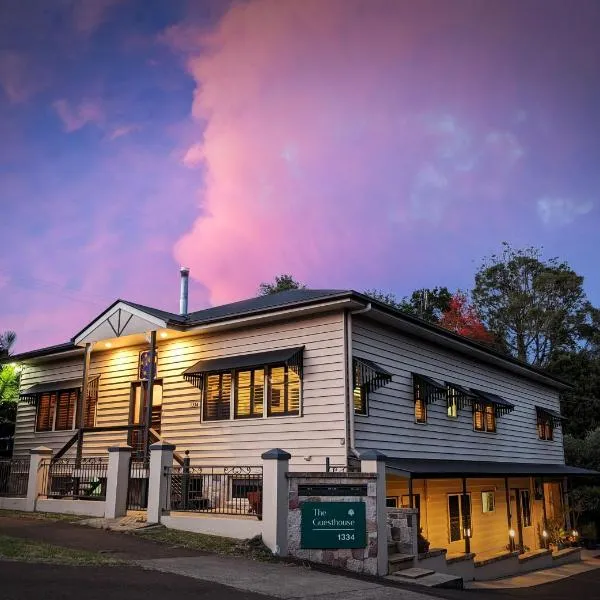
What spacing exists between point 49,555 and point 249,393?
24.6 ft

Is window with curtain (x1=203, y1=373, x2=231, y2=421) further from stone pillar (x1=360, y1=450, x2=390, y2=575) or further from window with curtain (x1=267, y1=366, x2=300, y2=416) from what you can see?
stone pillar (x1=360, y1=450, x2=390, y2=575)

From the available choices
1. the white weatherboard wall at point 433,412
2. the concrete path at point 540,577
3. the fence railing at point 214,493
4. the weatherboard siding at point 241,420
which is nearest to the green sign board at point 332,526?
the fence railing at point 214,493

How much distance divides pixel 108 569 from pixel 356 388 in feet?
25.7

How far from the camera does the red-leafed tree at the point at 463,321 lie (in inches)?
1866

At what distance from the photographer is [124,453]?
51.1 ft

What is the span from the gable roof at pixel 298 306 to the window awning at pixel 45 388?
1.03 m

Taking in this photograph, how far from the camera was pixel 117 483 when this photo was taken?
50.3ft

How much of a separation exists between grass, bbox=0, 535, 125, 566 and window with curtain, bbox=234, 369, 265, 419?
647 cm

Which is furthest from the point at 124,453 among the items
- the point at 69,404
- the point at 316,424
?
the point at 69,404

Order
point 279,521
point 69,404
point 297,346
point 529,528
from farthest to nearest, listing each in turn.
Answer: point 529,528 → point 69,404 → point 297,346 → point 279,521

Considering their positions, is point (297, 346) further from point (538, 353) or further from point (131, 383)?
point (538, 353)

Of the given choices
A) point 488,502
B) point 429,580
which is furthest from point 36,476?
point 488,502

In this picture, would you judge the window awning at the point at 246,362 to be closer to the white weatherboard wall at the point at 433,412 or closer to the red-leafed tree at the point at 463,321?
the white weatherboard wall at the point at 433,412

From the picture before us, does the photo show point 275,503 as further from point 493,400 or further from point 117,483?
point 493,400
